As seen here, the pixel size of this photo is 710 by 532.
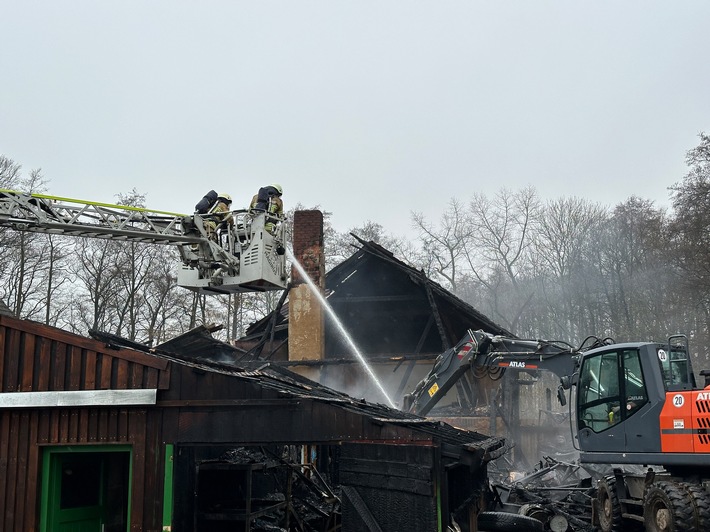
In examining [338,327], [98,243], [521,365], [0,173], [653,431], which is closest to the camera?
[653,431]

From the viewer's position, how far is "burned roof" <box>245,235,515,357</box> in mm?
22672

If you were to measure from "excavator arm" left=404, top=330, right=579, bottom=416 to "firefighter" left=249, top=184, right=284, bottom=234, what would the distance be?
507cm

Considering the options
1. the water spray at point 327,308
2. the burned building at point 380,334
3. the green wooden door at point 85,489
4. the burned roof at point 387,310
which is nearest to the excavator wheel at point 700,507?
the green wooden door at point 85,489

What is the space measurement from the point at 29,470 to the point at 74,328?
27.5m

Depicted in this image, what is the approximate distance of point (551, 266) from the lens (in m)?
43.1

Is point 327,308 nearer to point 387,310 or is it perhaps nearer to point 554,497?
point 387,310

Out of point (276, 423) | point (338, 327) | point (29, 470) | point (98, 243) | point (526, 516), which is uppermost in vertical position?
point (98, 243)

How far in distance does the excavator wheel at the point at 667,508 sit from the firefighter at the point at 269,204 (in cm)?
763

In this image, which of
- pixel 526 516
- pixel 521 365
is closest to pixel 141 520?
pixel 526 516

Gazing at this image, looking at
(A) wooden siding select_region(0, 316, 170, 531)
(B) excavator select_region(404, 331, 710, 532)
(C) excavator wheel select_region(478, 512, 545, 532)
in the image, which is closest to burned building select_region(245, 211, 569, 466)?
(B) excavator select_region(404, 331, 710, 532)

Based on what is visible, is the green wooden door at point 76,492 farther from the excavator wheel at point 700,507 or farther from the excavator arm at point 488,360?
the excavator wheel at point 700,507

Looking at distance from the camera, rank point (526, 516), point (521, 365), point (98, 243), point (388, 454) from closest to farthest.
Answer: point (388, 454), point (526, 516), point (521, 365), point (98, 243)

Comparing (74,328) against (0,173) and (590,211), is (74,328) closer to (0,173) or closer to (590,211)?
(0,173)

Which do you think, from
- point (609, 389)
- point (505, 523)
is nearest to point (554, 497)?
point (505, 523)
